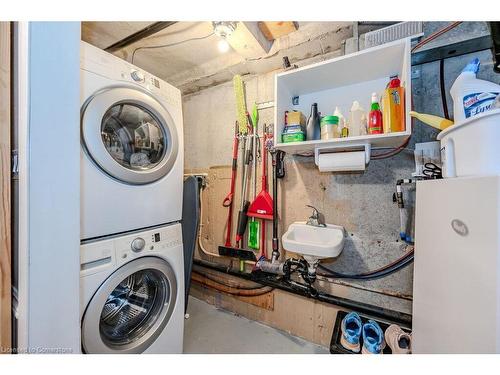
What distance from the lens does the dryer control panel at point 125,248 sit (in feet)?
2.50

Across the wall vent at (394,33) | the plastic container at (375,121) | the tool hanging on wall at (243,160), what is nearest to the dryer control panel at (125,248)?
the tool hanging on wall at (243,160)

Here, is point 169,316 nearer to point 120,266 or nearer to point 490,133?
point 120,266

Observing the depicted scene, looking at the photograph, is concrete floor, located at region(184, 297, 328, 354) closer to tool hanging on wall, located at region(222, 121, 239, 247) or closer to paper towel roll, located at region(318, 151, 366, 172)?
tool hanging on wall, located at region(222, 121, 239, 247)

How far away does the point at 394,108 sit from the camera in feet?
3.18

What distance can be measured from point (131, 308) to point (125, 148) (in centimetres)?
83

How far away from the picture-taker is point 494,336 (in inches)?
19.0

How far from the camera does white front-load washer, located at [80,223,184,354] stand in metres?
0.77

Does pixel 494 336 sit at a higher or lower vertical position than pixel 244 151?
lower

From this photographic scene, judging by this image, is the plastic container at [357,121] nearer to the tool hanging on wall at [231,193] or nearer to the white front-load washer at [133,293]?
the tool hanging on wall at [231,193]

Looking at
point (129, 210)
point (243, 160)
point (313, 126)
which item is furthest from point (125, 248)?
point (313, 126)

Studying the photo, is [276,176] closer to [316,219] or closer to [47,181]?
[316,219]

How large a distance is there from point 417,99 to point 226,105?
4.38 ft

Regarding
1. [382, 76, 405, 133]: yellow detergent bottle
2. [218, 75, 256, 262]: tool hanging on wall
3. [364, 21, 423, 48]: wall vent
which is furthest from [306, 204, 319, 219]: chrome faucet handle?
[364, 21, 423, 48]: wall vent
